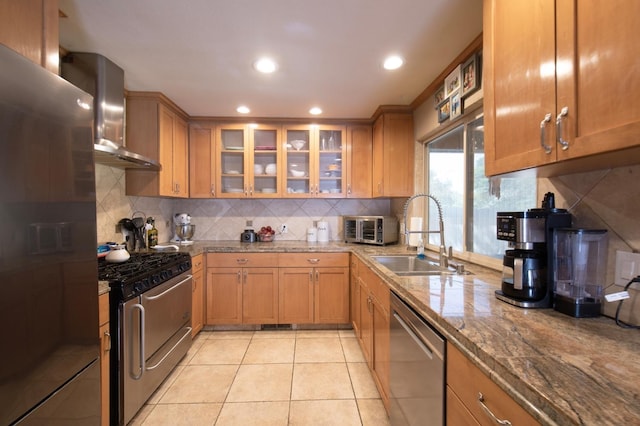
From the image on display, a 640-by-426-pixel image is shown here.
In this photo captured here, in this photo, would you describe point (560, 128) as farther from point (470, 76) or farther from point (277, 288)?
point (277, 288)

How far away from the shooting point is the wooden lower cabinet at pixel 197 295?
2660 mm

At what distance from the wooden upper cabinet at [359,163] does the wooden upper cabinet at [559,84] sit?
81.9 inches

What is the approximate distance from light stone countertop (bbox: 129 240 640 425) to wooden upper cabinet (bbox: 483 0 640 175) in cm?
53

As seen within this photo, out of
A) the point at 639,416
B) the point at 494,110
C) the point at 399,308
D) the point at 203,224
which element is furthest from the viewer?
the point at 203,224

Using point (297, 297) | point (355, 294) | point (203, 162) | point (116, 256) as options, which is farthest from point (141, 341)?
point (203, 162)

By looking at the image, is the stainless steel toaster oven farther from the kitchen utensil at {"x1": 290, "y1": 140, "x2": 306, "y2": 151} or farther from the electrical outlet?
the electrical outlet

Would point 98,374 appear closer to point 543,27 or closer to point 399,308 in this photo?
point 399,308

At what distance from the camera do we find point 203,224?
3496 millimetres

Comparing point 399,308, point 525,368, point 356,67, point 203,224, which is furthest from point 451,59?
point 203,224

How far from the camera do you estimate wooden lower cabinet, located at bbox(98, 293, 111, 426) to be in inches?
56.2

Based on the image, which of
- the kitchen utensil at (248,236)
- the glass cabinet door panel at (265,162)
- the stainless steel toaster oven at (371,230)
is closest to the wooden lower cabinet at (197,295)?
the kitchen utensil at (248,236)

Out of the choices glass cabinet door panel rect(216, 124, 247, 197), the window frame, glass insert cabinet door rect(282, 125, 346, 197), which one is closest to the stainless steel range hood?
glass cabinet door panel rect(216, 124, 247, 197)

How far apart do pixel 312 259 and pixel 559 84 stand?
2410mm

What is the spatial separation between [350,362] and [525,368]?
6.30 ft
